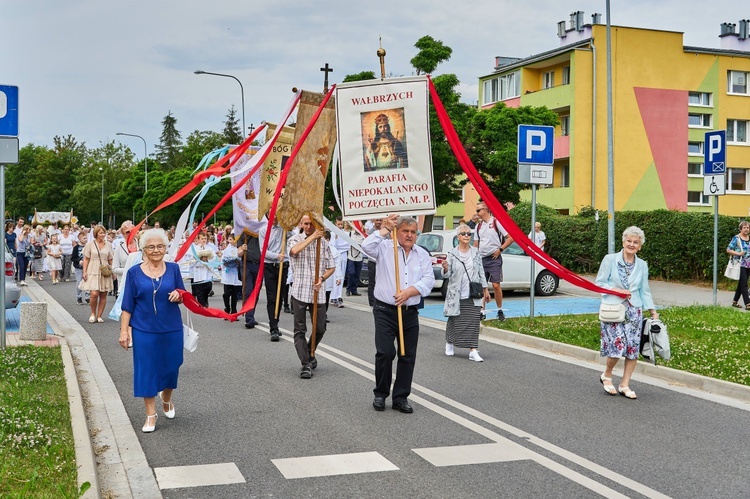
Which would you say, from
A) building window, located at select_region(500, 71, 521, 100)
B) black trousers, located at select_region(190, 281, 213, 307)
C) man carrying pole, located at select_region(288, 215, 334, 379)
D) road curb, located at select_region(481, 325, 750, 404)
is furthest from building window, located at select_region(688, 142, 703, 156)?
man carrying pole, located at select_region(288, 215, 334, 379)

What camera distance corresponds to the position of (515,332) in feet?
44.5

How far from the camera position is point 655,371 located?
10.4 m

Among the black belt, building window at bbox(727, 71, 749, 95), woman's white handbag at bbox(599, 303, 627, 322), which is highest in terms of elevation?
building window at bbox(727, 71, 749, 95)

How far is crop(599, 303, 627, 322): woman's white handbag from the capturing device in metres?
9.00

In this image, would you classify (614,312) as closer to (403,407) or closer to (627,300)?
(627,300)

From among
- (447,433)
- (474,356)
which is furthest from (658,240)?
(447,433)

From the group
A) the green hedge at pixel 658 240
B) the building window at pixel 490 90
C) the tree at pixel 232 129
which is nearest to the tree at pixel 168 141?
the tree at pixel 232 129

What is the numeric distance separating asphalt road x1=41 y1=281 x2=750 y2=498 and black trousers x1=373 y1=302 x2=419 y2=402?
23cm

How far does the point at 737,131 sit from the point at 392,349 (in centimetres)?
4641

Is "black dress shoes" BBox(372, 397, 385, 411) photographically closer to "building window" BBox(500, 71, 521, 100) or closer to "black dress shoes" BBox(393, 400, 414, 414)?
"black dress shoes" BBox(393, 400, 414, 414)

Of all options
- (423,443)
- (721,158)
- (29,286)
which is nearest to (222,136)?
(29,286)

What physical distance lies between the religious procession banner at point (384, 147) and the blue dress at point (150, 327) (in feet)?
6.07

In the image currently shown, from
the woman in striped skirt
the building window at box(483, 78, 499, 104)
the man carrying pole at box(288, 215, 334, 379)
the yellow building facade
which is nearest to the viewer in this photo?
the man carrying pole at box(288, 215, 334, 379)

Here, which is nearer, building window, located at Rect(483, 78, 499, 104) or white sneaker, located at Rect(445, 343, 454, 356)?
white sneaker, located at Rect(445, 343, 454, 356)
